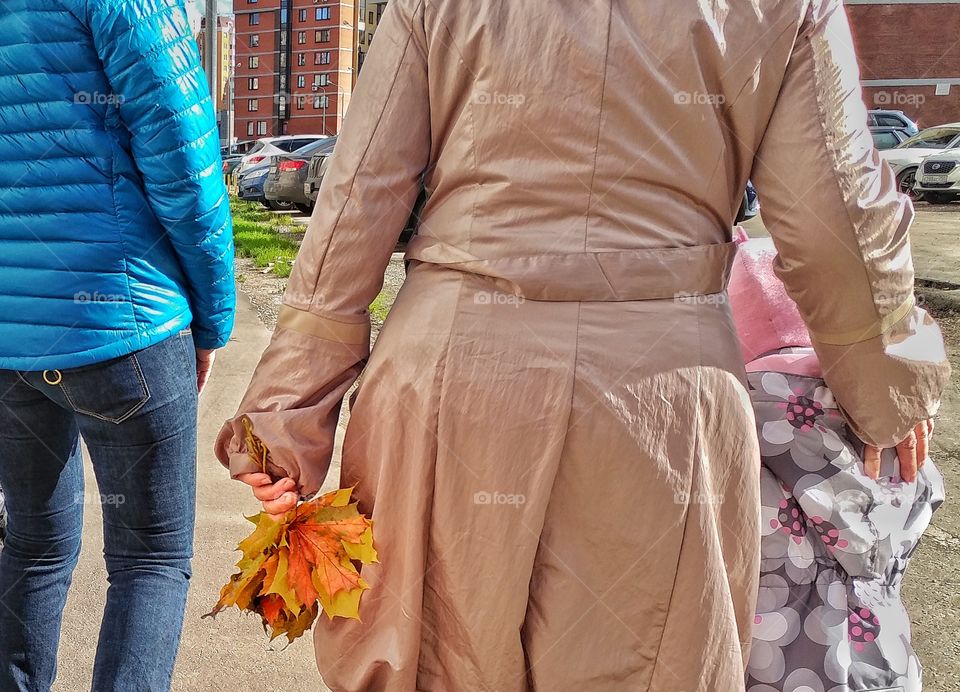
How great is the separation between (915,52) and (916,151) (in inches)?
925

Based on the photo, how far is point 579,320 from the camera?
1.47 m

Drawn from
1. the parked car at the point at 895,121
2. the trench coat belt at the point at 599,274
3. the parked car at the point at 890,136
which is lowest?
→ the parked car at the point at 890,136

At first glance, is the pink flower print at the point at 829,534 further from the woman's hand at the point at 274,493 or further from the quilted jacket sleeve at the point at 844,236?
the woman's hand at the point at 274,493

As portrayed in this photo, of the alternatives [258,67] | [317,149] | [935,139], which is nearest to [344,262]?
[317,149]

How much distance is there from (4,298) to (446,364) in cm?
105

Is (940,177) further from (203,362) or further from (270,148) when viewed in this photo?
(203,362)

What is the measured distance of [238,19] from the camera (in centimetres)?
8119

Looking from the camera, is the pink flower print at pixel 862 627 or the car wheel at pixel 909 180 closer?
the pink flower print at pixel 862 627

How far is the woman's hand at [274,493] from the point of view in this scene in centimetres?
164

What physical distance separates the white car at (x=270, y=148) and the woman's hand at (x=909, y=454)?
18830mm


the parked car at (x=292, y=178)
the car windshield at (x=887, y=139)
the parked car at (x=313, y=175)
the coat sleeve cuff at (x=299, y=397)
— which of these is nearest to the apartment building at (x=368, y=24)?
the coat sleeve cuff at (x=299, y=397)

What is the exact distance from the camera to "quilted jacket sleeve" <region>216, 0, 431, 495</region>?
1.57m

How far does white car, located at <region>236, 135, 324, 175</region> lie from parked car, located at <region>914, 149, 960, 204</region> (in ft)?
40.8

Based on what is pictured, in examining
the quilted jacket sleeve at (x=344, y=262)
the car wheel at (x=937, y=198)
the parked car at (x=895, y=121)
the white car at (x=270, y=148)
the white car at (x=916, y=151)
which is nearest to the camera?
the quilted jacket sleeve at (x=344, y=262)
